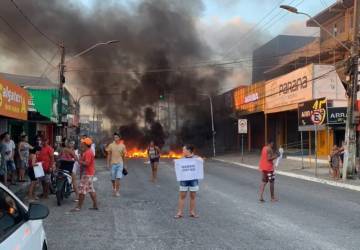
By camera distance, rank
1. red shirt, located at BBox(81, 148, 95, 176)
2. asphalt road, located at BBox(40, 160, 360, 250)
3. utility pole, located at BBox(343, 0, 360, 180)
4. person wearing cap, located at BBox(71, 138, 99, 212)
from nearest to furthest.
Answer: asphalt road, located at BBox(40, 160, 360, 250), person wearing cap, located at BBox(71, 138, 99, 212), red shirt, located at BBox(81, 148, 95, 176), utility pole, located at BBox(343, 0, 360, 180)

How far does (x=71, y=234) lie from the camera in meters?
8.03

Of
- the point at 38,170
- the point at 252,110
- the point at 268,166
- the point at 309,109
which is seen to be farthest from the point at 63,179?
the point at 252,110

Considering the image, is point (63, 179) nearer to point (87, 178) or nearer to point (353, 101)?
point (87, 178)

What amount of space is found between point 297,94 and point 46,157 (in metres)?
25.3

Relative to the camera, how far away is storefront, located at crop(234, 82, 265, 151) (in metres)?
44.8

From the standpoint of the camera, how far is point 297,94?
35594 mm

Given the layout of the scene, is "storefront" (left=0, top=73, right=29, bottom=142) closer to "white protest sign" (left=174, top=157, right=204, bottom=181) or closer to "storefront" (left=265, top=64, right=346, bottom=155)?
"white protest sign" (left=174, top=157, right=204, bottom=181)

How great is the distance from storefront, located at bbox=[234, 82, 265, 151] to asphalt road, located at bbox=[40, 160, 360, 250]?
31.0 meters

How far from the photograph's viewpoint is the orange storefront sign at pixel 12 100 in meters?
13.9

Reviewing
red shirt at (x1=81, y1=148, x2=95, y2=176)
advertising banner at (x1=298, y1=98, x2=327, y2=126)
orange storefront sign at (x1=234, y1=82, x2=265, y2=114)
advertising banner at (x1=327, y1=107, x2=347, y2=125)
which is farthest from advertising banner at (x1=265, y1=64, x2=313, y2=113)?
red shirt at (x1=81, y1=148, x2=95, y2=176)

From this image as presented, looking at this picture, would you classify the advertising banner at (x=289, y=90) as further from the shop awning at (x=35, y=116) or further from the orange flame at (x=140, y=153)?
the shop awning at (x=35, y=116)

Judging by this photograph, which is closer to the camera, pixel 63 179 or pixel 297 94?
pixel 63 179

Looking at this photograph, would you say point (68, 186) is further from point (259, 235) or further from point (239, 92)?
point (239, 92)

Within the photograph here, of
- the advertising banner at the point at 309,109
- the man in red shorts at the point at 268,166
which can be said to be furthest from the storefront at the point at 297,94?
the man in red shorts at the point at 268,166
